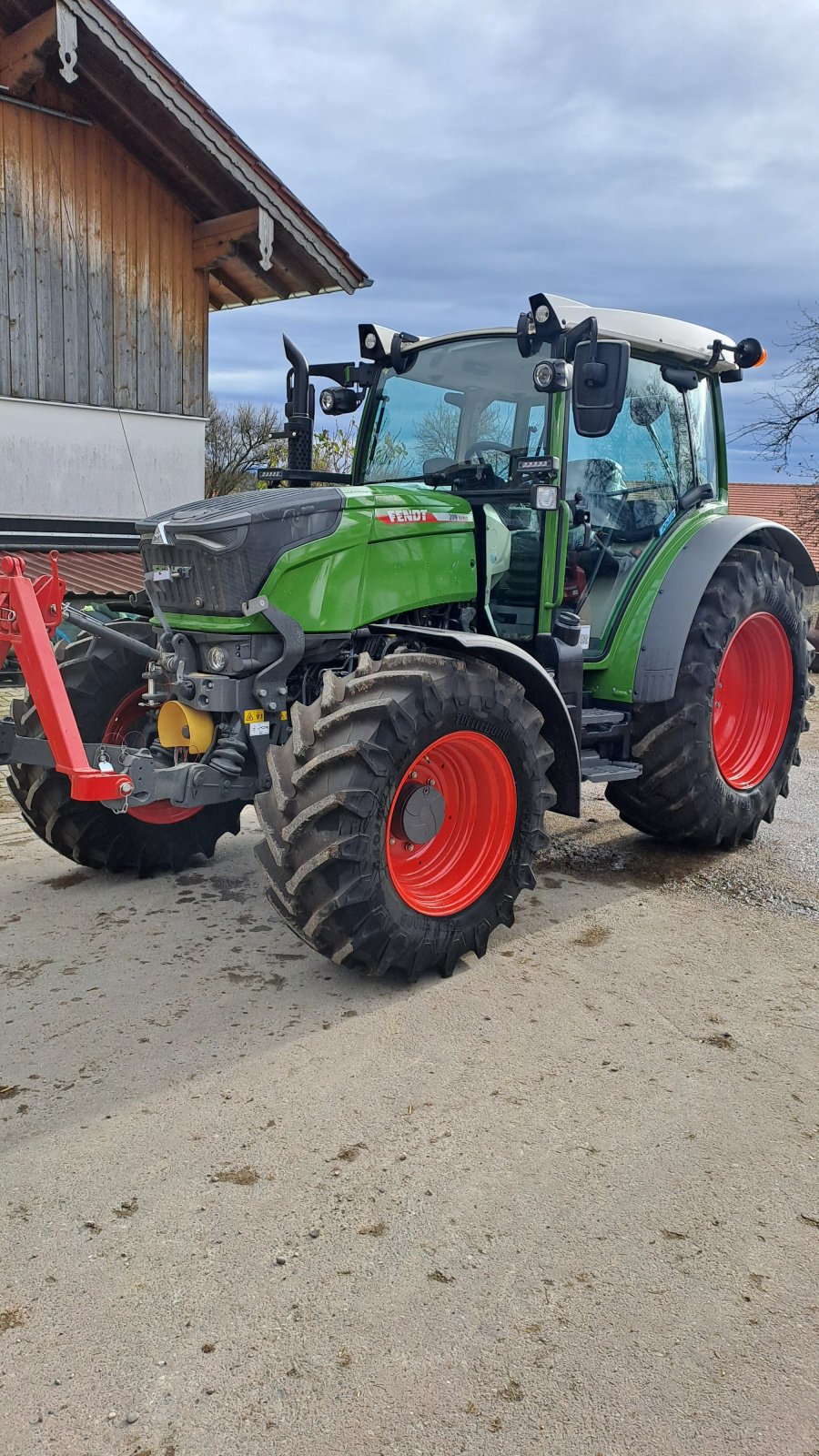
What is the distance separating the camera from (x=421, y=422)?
4945 millimetres

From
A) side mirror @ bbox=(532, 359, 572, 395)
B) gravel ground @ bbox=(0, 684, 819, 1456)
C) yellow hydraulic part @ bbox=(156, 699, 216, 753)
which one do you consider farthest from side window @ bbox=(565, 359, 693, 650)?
yellow hydraulic part @ bbox=(156, 699, 216, 753)

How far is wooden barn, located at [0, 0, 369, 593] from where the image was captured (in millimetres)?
8391

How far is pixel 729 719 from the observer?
19.1 ft

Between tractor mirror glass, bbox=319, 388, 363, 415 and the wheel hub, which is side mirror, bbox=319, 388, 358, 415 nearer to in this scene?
tractor mirror glass, bbox=319, 388, 363, 415

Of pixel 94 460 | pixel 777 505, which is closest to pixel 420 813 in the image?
pixel 94 460

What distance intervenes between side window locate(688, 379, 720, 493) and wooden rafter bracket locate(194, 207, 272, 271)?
5.21m

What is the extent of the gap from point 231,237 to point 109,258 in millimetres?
1064

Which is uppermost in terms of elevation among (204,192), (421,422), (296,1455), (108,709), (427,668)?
(204,192)

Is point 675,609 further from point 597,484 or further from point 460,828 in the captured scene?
point 460,828

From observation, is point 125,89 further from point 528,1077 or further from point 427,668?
point 528,1077

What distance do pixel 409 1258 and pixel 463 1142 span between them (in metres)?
0.47

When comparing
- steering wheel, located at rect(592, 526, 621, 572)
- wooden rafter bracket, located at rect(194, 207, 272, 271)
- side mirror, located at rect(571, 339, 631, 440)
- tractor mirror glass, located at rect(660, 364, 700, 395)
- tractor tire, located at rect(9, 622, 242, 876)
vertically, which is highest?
wooden rafter bracket, located at rect(194, 207, 272, 271)

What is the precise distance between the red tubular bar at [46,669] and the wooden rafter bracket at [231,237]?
6.47 meters

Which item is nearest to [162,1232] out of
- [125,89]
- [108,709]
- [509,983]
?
[509,983]
